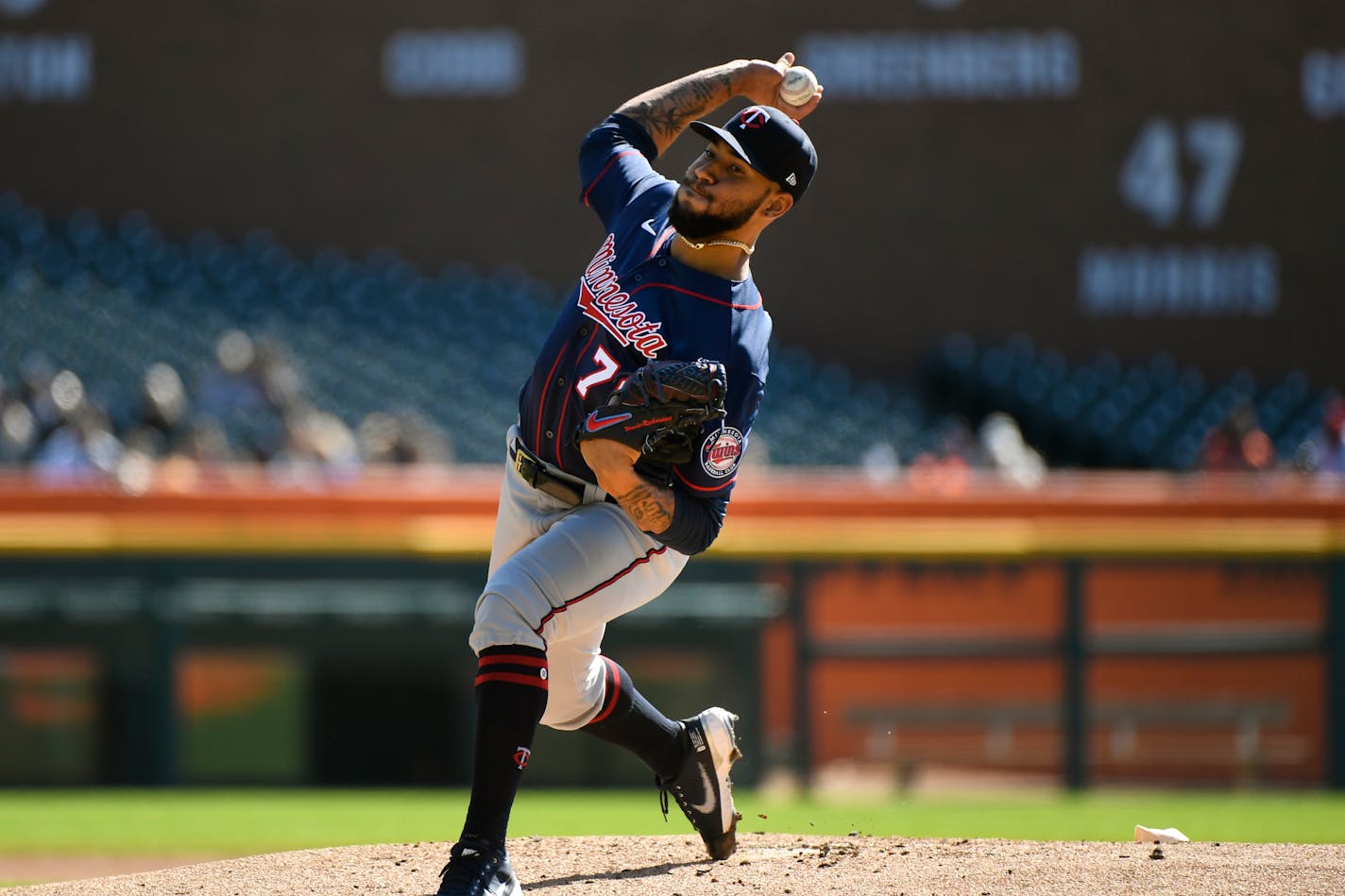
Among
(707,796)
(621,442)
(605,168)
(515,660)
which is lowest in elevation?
(707,796)

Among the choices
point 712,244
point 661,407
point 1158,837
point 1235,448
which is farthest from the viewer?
point 1235,448

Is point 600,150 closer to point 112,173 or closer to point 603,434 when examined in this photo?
point 603,434

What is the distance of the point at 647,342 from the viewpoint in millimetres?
3326

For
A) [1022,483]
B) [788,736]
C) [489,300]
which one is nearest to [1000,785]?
[788,736]

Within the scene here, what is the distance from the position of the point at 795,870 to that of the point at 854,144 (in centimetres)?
1056

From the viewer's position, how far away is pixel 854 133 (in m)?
13.7

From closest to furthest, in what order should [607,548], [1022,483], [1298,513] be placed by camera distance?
[607,548] < [1298,513] < [1022,483]

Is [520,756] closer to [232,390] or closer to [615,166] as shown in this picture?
[615,166]

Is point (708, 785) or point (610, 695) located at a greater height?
point (610, 695)

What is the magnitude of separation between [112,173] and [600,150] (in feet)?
37.3

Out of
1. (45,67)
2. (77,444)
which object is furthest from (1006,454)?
(45,67)

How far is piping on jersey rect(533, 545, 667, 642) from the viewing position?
334cm

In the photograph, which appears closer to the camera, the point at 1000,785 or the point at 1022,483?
the point at 1000,785

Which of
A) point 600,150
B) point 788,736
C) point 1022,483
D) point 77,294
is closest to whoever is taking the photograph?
point 600,150
